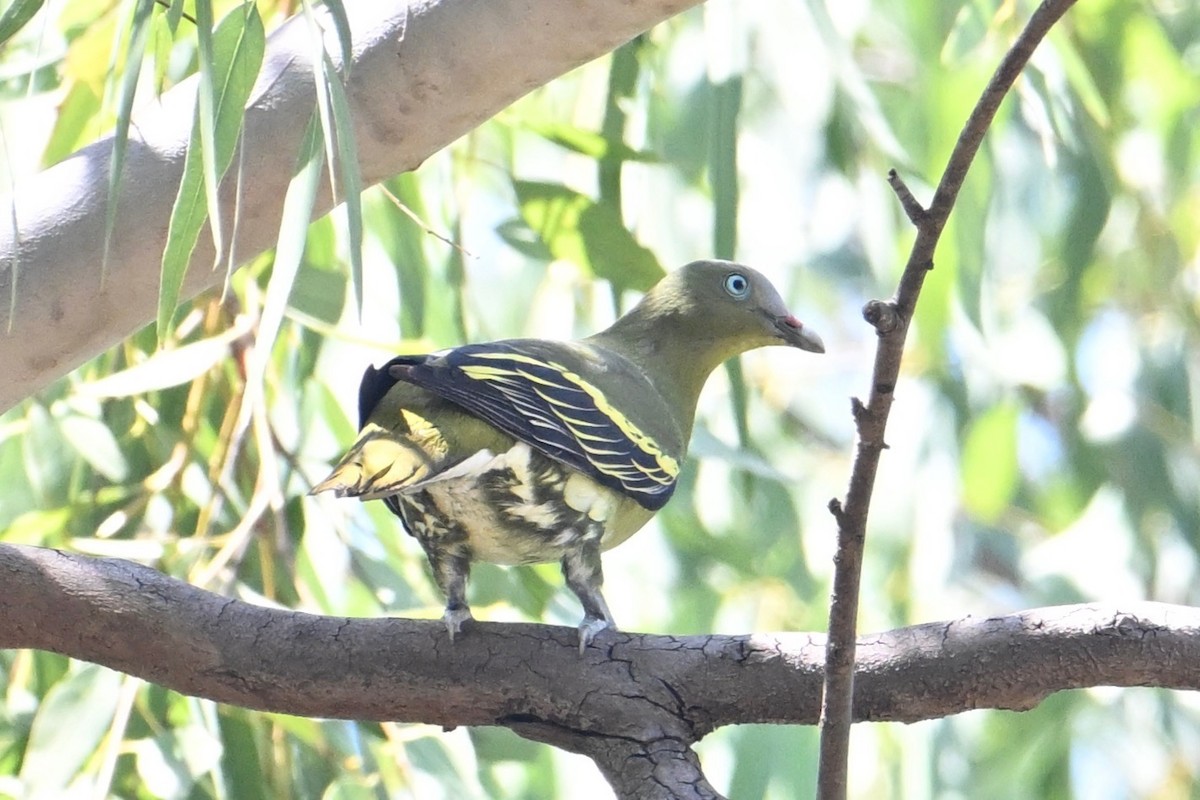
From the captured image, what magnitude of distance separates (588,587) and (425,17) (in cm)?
89

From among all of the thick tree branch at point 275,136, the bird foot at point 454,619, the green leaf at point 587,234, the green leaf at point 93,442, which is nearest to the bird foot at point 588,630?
the bird foot at point 454,619

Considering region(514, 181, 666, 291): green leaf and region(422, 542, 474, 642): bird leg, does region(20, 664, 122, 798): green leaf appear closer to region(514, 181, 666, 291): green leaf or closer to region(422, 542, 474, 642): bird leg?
region(422, 542, 474, 642): bird leg

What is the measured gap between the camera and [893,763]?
12.1 feet

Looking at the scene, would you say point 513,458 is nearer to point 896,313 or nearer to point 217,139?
point 217,139

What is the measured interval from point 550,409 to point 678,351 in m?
0.62

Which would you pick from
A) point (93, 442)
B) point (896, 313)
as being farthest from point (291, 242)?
point (93, 442)

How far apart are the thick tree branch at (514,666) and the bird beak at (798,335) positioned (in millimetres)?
828

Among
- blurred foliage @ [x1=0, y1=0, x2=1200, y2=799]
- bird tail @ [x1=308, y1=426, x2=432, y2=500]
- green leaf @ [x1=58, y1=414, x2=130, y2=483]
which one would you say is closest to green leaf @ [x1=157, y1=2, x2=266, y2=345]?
blurred foliage @ [x1=0, y1=0, x2=1200, y2=799]

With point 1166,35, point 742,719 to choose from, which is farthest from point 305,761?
point 1166,35

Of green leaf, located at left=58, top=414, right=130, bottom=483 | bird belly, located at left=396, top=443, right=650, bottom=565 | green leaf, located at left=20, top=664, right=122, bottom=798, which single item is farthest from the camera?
green leaf, located at left=58, top=414, right=130, bottom=483

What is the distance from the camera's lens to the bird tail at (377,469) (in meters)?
1.96

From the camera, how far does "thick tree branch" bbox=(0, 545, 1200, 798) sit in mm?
1873

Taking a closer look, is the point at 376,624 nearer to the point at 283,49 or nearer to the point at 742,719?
the point at 742,719

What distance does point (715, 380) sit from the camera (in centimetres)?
449
